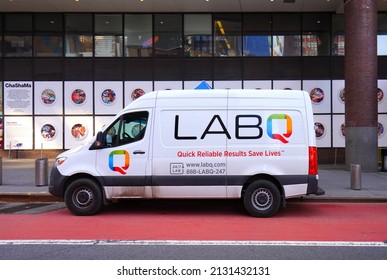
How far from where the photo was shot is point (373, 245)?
6.50 meters

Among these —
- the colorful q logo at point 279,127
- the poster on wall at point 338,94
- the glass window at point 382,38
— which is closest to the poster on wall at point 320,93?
the poster on wall at point 338,94

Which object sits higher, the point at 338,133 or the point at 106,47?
the point at 106,47

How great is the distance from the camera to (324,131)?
70.2 feet

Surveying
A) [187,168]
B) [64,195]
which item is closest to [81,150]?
[64,195]

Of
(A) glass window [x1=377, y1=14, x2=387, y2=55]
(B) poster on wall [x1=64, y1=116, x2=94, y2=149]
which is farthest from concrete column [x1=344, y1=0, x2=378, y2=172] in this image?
(B) poster on wall [x1=64, y1=116, x2=94, y2=149]

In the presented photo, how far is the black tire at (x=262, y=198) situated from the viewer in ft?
29.0

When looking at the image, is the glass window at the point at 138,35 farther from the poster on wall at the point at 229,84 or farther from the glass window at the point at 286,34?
the glass window at the point at 286,34

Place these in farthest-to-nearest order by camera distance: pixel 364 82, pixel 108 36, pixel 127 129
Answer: pixel 108 36, pixel 364 82, pixel 127 129

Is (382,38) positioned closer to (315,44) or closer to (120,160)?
(315,44)

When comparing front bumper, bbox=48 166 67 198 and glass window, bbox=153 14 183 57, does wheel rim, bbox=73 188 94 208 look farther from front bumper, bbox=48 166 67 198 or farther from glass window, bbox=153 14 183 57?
glass window, bbox=153 14 183 57

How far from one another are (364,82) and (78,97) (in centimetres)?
1362

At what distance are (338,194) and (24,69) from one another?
17028 millimetres

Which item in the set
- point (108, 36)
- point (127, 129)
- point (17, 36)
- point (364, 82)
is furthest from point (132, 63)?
point (127, 129)

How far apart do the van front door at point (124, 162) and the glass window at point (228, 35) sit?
13.4 m
